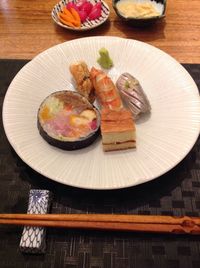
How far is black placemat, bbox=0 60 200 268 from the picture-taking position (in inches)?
32.9

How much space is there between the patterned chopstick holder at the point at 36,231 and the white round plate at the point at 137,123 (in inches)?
2.7

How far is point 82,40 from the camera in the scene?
141cm

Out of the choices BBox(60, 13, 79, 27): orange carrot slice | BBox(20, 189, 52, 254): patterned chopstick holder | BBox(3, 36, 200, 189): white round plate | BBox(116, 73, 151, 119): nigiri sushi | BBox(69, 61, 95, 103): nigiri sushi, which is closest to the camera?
BBox(20, 189, 52, 254): patterned chopstick holder

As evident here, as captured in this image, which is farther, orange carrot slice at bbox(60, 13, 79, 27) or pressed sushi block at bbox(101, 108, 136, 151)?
orange carrot slice at bbox(60, 13, 79, 27)

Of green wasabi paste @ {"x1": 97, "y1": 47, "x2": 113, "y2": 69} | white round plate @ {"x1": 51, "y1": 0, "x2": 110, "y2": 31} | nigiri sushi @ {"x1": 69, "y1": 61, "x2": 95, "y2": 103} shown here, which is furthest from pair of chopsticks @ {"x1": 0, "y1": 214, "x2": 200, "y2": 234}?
white round plate @ {"x1": 51, "y1": 0, "x2": 110, "y2": 31}

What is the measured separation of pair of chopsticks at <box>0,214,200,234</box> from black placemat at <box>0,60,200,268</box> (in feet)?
0.17

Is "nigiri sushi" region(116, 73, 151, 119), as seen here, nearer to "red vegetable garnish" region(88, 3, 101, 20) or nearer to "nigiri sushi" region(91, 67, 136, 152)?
"nigiri sushi" region(91, 67, 136, 152)

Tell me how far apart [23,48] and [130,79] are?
634 mm

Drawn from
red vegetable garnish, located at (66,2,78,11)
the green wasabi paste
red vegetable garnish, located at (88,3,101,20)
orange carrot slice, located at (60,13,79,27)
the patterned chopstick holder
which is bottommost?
Result: the patterned chopstick holder

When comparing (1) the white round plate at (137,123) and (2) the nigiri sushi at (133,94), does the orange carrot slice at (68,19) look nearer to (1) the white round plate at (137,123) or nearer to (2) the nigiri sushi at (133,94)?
(1) the white round plate at (137,123)

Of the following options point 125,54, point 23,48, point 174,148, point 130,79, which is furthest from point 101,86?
point 23,48

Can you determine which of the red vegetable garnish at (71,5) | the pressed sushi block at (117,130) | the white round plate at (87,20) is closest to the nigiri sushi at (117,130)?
the pressed sushi block at (117,130)

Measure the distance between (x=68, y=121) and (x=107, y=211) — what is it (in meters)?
0.35

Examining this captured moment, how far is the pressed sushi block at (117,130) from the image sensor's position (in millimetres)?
999
